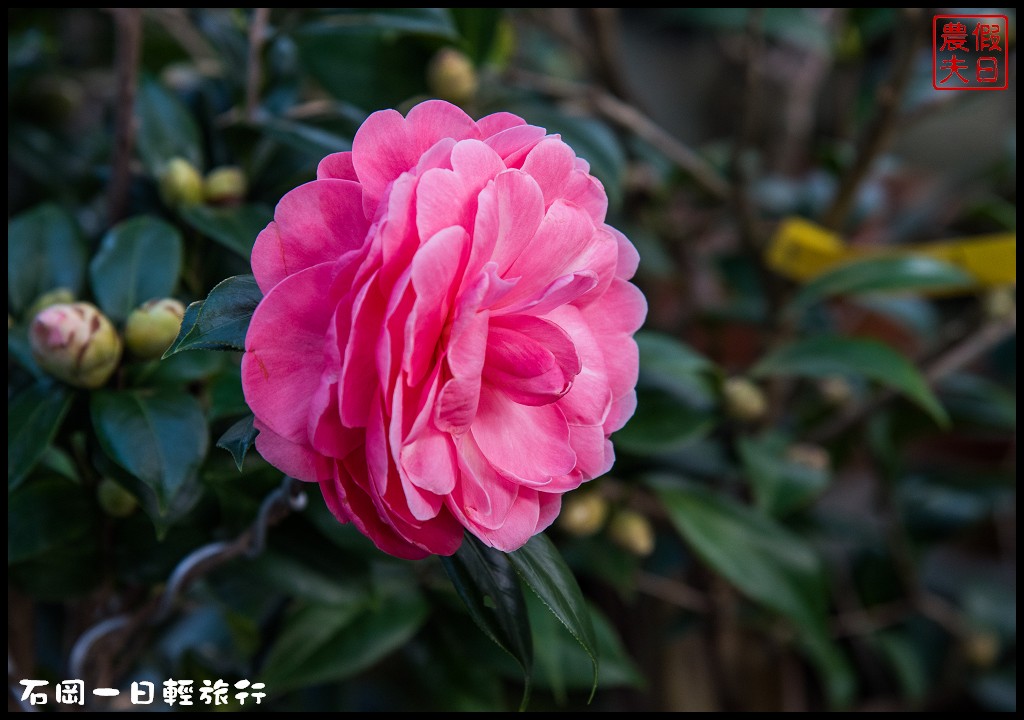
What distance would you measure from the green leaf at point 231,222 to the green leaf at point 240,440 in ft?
0.68

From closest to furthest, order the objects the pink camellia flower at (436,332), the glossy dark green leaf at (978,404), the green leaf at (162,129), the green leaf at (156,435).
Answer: the pink camellia flower at (436,332)
the green leaf at (156,435)
the green leaf at (162,129)
the glossy dark green leaf at (978,404)

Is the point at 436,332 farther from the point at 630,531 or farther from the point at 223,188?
the point at 630,531

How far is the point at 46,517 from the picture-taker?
0.57 metres

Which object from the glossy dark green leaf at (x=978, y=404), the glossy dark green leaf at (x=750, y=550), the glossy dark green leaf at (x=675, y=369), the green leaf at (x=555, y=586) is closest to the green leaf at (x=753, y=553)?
the glossy dark green leaf at (x=750, y=550)

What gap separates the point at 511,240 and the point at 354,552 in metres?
0.37

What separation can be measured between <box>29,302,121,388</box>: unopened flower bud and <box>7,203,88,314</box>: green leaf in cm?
14

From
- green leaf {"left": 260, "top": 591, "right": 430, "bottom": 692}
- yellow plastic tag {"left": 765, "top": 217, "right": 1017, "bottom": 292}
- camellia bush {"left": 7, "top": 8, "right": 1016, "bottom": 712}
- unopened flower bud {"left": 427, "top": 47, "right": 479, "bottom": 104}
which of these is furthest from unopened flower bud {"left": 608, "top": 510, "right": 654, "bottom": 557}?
unopened flower bud {"left": 427, "top": 47, "right": 479, "bottom": 104}

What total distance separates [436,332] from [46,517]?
0.40m

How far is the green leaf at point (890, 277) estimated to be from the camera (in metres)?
0.85

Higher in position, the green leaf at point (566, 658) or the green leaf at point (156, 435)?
the green leaf at point (156, 435)

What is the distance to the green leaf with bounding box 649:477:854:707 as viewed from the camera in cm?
78

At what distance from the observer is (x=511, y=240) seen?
1.20ft

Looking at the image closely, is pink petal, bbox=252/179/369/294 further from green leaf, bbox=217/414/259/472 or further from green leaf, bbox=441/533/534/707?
green leaf, bbox=441/533/534/707

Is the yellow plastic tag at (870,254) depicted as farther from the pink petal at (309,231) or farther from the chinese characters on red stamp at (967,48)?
the pink petal at (309,231)
